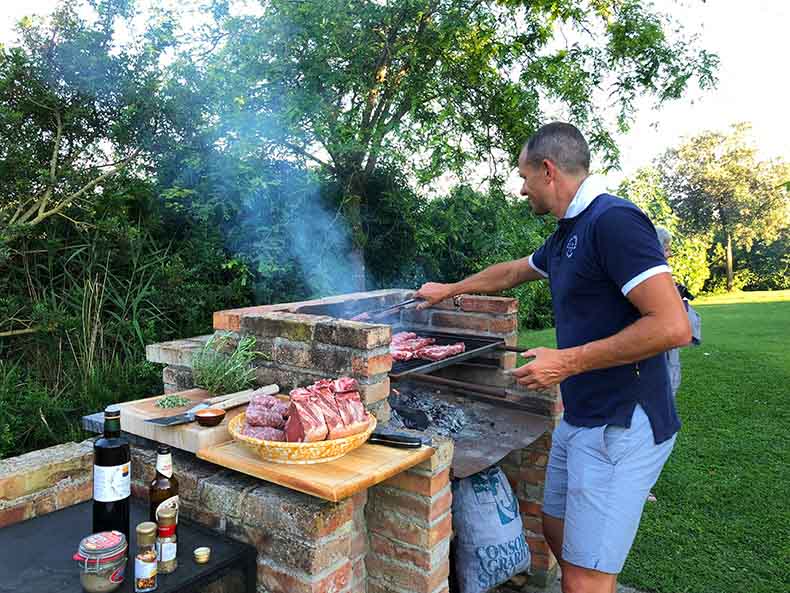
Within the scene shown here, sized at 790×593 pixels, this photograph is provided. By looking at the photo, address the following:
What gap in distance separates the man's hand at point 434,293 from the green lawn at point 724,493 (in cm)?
197

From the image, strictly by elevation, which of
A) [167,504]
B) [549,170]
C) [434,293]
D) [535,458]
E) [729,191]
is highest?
[729,191]

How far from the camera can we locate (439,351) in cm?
298

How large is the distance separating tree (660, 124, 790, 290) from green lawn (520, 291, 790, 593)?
21.7 metres

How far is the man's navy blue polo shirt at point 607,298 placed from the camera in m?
1.84

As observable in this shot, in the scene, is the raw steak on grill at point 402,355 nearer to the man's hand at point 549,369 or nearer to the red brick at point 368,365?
the red brick at point 368,365

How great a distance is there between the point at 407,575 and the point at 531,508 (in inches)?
53.5

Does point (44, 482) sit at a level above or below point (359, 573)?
above

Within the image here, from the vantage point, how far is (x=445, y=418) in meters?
3.08

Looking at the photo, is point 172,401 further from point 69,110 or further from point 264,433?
point 69,110

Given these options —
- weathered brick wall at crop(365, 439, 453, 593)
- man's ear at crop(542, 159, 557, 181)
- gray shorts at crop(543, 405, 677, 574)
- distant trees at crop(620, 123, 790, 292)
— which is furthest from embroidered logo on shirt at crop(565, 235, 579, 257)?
distant trees at crop(620, 123, 790, 292)

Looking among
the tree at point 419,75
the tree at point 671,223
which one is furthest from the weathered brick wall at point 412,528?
the tree at point 671,223

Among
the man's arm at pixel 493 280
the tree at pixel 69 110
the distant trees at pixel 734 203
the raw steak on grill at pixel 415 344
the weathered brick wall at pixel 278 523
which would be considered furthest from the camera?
the distant trees at pixel 734 203

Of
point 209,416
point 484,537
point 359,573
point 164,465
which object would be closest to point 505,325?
point 484,537

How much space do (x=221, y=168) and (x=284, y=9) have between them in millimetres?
1544
